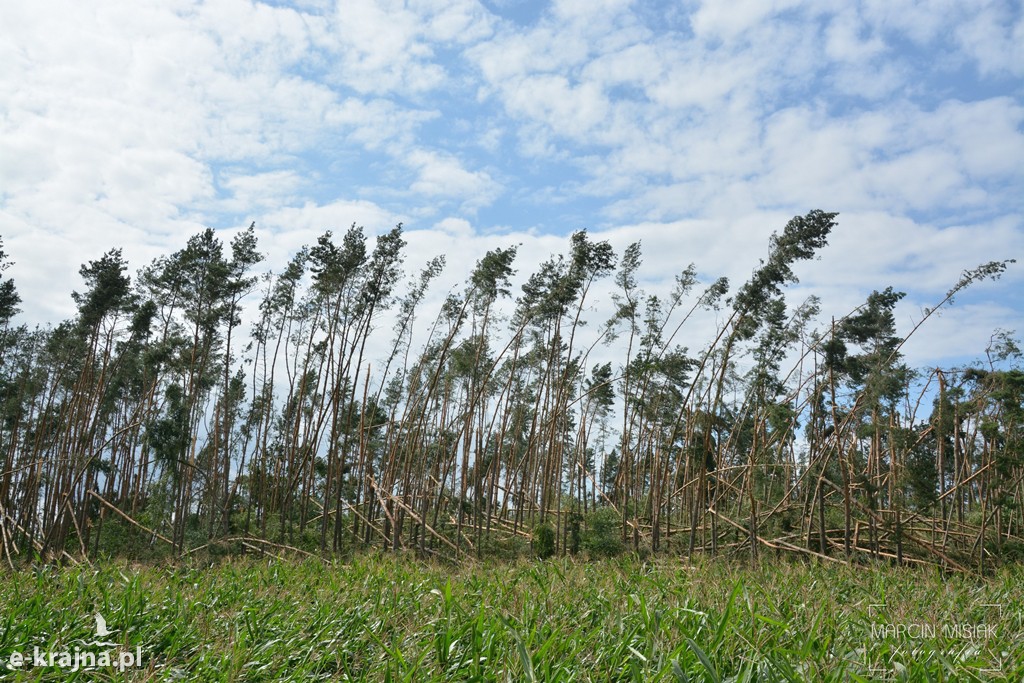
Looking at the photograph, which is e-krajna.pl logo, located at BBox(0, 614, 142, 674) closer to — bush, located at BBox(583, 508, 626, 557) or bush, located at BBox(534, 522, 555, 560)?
bush, located at BBox(534, 522, 555, 560)

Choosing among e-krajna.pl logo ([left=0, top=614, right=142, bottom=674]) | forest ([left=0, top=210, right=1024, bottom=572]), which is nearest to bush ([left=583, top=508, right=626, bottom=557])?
forest ([left=0, top=210, right=1024, bottom=572])

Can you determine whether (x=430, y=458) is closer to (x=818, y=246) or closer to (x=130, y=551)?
(x=130, y=551)

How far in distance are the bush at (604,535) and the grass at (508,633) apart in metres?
8.49

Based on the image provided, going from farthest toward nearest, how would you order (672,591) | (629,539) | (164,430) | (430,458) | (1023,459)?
(430,458) → (629,539) → (164,430) → (1023,459) → (672,591)

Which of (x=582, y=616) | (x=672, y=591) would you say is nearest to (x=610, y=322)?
(x=672, y=591)

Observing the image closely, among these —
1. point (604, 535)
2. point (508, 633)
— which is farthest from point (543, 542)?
point (508, 633)

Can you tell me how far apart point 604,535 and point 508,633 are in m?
11.5

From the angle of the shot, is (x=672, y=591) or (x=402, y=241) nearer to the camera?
(x=672, y=591)

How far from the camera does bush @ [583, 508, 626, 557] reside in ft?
46.4

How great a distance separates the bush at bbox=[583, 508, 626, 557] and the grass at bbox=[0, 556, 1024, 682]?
27.8ft

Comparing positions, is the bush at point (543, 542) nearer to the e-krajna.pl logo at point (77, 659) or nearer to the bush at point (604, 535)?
the bush at point (604, 535)

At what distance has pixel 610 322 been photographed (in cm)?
1677

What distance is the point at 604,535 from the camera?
14.7m

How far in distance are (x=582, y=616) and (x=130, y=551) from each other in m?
13.7
